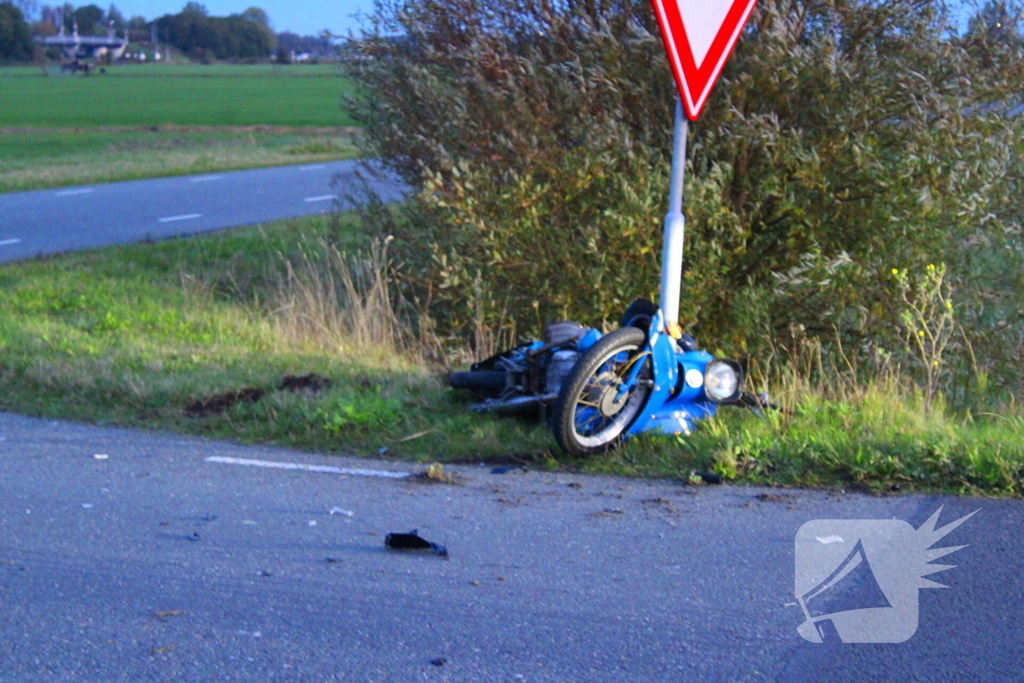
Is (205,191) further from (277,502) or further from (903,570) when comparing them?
(903,570)

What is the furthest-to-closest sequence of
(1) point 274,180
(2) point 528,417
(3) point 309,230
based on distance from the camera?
(1) point 274,180 → (3) point 309,230 → (2) point 528,417

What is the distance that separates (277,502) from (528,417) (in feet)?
5.75

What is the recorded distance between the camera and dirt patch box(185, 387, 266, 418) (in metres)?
7.27

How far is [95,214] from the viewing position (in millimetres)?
18641

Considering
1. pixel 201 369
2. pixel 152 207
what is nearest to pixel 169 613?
pixel 201 369

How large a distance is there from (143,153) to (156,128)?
1046 centimetres

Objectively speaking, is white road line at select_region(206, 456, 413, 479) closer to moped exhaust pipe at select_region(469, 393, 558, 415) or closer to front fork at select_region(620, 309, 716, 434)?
moped exhaust pipe at select_region(469, 393, 558, 415)

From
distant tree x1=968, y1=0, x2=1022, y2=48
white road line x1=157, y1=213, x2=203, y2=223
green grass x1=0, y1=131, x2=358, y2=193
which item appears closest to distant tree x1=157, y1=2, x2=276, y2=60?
green grass x1=0, y1=131, x2=358, y2=193

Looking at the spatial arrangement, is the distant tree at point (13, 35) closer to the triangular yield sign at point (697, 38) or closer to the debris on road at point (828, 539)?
the triangular yield sign at point (697, 38)

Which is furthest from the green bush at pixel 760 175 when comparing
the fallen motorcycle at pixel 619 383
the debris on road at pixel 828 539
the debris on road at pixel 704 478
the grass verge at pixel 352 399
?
the debris on road at pixel 828 539

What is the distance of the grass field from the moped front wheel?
7716 mm

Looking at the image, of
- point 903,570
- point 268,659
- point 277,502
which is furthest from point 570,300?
point 268,659

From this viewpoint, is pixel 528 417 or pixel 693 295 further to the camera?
pixel 693 295

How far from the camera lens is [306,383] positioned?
25.3 feet
